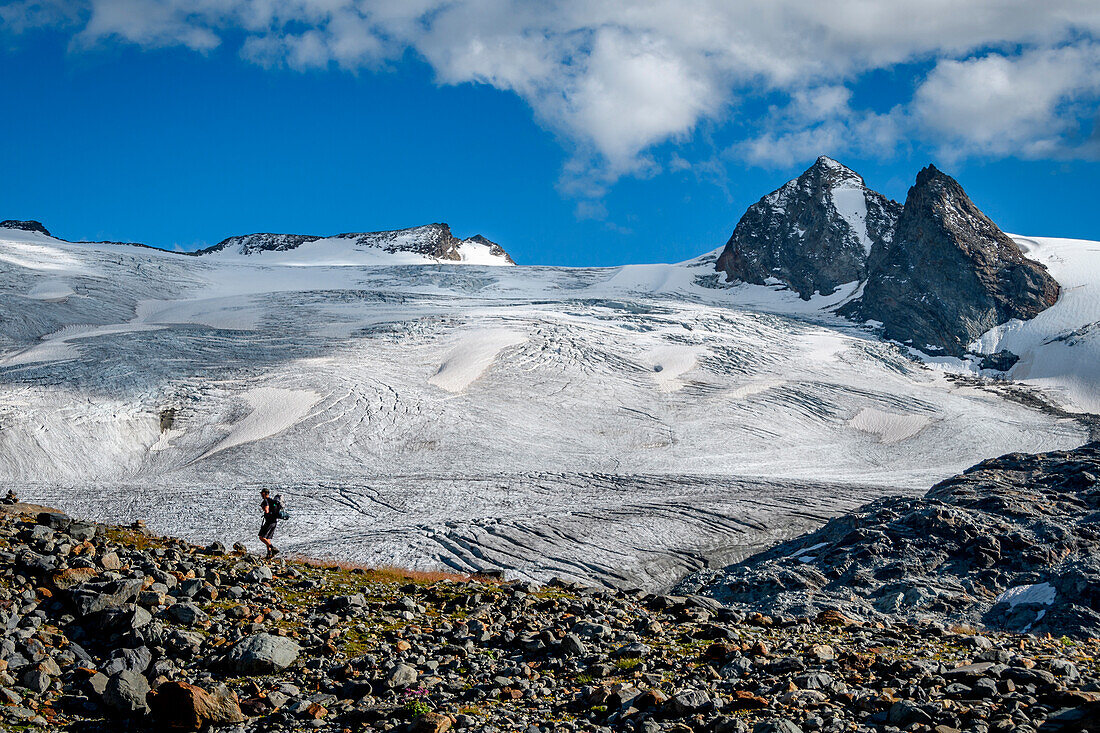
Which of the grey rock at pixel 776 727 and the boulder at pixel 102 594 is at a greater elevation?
the boulder at pixel 102 594

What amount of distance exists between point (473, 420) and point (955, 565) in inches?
1323

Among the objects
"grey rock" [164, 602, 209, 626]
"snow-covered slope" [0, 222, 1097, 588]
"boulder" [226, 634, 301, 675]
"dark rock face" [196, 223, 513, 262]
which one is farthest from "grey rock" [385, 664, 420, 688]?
"dark rock face" [196, 223, 513, 262]

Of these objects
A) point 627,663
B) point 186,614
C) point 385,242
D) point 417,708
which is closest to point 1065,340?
point 627,663

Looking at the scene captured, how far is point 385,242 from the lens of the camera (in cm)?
16575

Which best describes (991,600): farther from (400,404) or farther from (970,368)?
(970,368)

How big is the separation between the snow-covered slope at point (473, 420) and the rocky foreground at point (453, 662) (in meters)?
14.5

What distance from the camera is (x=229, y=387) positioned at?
51.9 meters

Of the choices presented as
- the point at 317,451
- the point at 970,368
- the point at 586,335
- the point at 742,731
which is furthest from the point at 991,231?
the point at 742,731

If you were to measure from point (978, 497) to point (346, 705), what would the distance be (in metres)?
25.8

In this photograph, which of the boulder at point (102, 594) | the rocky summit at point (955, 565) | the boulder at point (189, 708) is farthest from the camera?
the rocky summit at point (955, 565)

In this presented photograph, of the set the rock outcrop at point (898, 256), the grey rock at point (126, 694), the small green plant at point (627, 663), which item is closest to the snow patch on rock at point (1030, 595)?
the small green plant at point (627, 663)

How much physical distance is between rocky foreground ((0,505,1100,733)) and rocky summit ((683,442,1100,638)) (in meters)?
6.50

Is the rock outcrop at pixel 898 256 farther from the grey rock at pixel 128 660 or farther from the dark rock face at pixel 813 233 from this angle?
the grey rock at pixel 128 660

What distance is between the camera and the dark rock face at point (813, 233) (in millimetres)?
118812
